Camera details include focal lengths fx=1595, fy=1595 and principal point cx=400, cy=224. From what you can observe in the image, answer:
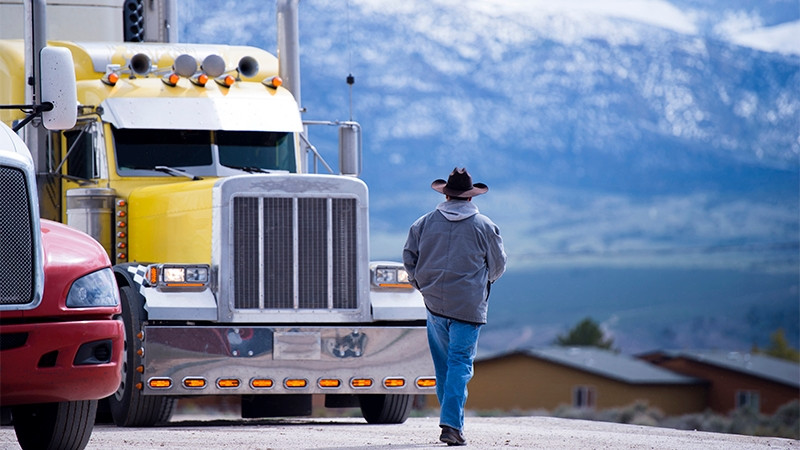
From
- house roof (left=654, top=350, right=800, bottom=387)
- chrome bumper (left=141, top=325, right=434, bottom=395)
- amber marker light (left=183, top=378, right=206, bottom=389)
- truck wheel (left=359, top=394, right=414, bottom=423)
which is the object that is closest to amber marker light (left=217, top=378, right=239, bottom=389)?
chrome bumper (left=141, top=325, right=434, bottom=395)

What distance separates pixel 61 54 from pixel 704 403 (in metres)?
87.9

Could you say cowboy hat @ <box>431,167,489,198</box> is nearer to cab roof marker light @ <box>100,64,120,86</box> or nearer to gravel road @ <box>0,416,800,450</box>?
gravel road @ <box>0,416,800,450</box>

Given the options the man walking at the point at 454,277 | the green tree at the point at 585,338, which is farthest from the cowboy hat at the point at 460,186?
the green tree at the point at 585,338

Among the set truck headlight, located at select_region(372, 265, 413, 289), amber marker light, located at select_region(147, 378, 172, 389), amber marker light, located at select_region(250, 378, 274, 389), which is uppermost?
truck headlight, located at select_region(372, 265, 413, 289)

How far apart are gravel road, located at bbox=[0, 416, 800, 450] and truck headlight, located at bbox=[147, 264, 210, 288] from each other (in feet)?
3.80

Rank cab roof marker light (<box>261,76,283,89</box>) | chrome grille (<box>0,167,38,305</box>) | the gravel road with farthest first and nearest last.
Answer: cab roof marker light (<box>261,76,283,89</box>) → the gravel road → chrome grille (<box>0,167,38,305</box>)

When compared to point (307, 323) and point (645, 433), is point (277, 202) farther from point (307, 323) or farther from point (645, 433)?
point (645, 433)

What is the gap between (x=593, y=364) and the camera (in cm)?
9750

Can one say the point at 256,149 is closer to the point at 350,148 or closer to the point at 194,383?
the point at 350,148

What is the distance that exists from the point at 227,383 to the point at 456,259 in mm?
2489

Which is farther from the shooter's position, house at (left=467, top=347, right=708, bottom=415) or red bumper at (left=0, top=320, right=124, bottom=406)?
house at (left=467, top=347, right=708, bottom=415)

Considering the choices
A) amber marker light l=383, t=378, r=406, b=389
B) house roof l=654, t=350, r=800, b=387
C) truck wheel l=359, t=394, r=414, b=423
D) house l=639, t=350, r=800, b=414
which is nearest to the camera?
amber marker light l=383, t=378, r=406, b=389

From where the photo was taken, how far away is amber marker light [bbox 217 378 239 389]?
12.7m

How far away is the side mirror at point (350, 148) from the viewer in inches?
614
